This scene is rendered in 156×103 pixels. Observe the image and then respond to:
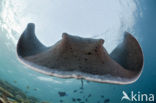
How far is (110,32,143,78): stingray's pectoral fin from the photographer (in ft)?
10.2

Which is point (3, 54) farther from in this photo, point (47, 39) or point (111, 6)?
point (111, 6)

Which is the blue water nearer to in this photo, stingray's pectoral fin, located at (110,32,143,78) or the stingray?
stingray's pectoral fin, located at (110,32,143,78)

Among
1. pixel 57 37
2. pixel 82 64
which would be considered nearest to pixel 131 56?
pixel 82 64

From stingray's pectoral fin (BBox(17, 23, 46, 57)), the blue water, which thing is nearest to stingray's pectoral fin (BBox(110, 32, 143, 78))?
stingray's pectoral fin (BBox(17, 23, 46, 57))

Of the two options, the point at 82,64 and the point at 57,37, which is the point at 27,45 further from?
the point at 57,37

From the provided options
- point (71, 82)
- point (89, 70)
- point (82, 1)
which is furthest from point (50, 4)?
point (71, 82)

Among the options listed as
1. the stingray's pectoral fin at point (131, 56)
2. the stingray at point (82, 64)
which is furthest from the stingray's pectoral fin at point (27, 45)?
the stingray's pectoral fin at point (131, 56)

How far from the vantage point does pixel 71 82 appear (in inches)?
1206

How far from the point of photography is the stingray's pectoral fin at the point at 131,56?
10.2ft

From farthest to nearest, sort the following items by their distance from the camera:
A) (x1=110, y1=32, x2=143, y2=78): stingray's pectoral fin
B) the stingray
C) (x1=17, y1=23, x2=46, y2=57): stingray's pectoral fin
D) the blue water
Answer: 1. the blue water
2. (x1=17, y1=23, x2=46, y2=57): stingray's pectoral fin
3. (x1=110, y1=32, x2=143, y2=78): stingray's pectoral fin
4. the stingray

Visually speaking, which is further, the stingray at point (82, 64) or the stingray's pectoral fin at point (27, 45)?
the stingray's pectoral fin at point (27, 45)

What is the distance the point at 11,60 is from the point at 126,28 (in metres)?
20.2

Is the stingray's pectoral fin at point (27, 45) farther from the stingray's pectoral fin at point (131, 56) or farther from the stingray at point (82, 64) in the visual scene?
the stingray's pectoral fin at point (131, 56)

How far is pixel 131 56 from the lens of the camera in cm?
355
